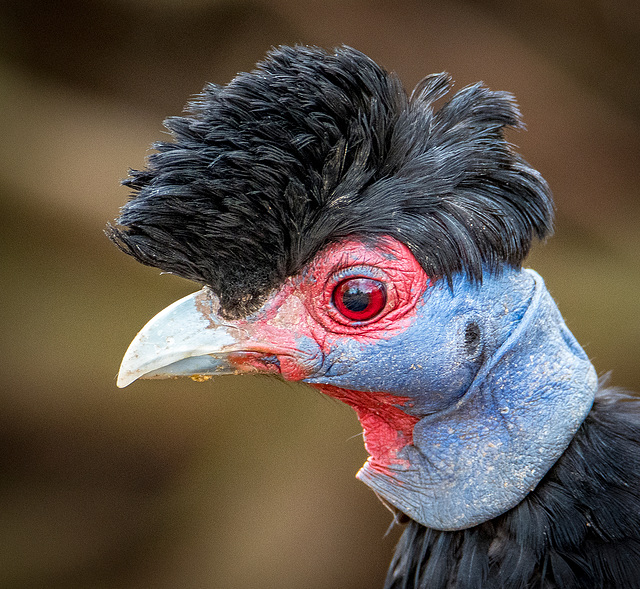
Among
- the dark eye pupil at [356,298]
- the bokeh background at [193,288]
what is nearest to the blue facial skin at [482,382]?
the dark eye pupil at [356,298]

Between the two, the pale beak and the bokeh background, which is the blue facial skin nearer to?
the pale beak

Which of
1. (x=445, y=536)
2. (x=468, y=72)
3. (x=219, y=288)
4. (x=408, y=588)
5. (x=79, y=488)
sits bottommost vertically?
(x=79, y=488)

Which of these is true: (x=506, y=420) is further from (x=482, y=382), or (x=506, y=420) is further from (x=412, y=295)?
(x=412, y=295)

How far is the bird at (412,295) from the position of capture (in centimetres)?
184

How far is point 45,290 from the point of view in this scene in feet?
15.8

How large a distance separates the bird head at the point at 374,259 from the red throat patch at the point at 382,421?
0.09ft

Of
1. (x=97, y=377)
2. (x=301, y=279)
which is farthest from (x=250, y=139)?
(x=97, y=377)

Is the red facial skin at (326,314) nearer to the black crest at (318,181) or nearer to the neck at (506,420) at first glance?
the black crest at (318,181)

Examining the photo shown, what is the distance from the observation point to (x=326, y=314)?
2027 mm

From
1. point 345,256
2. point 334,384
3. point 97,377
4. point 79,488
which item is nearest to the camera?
point 345,256

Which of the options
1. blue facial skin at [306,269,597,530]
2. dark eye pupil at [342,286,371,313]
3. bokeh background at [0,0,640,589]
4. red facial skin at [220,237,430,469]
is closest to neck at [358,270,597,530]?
blue facial skin at [306,269,597,530]

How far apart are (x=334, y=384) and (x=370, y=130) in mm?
798

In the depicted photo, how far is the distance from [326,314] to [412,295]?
0.27m

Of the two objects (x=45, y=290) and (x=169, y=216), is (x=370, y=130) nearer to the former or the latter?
(x=169, y=216)
